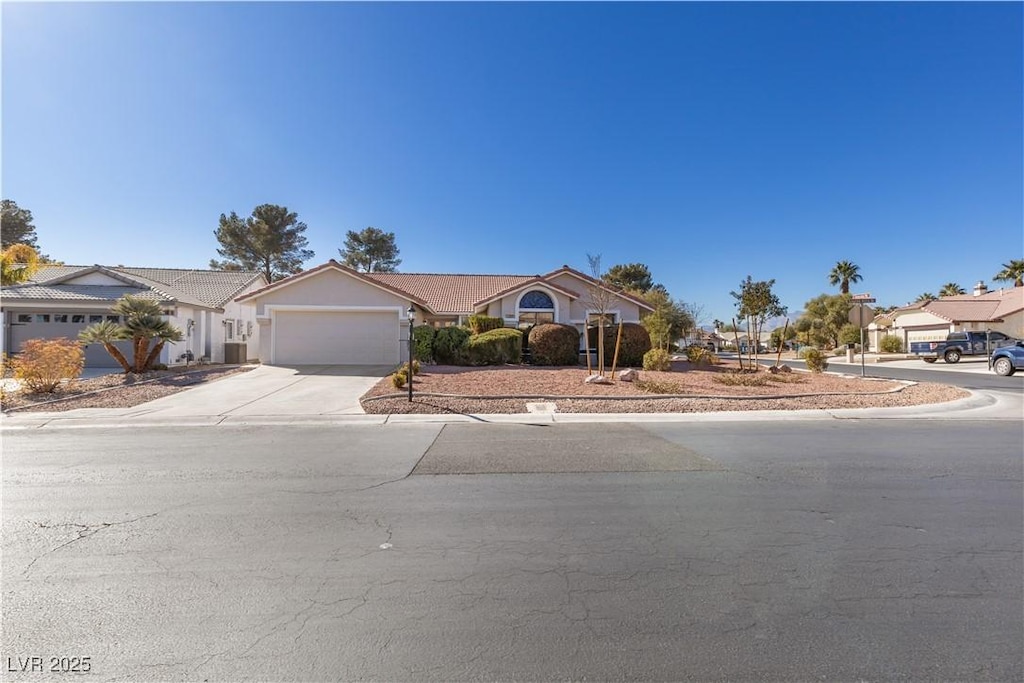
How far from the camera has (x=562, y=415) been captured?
10.5 metres

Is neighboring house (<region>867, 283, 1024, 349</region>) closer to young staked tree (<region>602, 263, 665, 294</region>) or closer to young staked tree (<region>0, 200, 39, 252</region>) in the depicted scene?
young staked tree (<region>602, 263, 665, 294</region>)

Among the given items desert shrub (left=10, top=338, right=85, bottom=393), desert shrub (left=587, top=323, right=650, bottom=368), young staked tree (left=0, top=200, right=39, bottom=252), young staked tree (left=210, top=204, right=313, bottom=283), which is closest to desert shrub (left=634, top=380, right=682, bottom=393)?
desert shrub (left=587, top=323, right=650, bottom=368)

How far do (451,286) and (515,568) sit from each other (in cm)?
2666

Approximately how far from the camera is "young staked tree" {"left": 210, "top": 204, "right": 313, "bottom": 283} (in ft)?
126

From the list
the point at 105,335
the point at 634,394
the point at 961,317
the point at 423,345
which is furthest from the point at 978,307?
the point at 105,335

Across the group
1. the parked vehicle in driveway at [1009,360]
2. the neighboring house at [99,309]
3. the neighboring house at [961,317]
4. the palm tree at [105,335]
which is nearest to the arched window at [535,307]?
the neighboring house at [99,309]

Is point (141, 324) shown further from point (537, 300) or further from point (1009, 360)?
point (1009, 360)

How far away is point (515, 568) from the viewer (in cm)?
355

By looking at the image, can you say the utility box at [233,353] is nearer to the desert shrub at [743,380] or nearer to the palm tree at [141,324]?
the palm tree at [141,324]

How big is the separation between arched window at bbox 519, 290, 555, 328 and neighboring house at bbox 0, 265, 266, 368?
582 inches

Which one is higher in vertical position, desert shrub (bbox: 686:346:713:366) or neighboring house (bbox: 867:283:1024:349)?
neighboring house (bbox: 867:283:1024:349)

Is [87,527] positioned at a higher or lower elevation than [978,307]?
lower

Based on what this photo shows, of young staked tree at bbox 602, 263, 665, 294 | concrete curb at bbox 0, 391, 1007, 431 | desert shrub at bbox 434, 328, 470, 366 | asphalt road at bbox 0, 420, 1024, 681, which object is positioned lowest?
asphalt road at bbox 0, 420, 1024, 681

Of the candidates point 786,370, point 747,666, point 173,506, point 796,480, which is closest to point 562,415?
point 796,480
